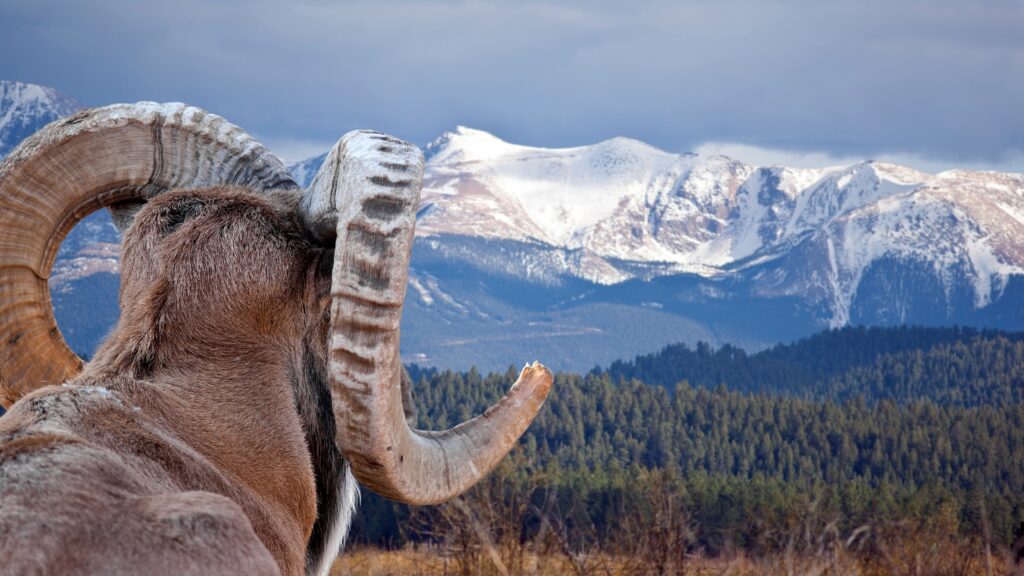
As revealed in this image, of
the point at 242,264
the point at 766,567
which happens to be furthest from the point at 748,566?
the point at 242,264

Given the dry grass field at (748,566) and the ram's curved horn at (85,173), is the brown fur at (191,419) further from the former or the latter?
the dry grass field at (748,566)

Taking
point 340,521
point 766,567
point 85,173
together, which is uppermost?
point 85,173

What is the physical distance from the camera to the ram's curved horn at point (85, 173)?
Result: 819 centimetres

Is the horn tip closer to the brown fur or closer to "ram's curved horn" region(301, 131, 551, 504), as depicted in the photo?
"ram's curved horn" region(301, 131, 551, 504)

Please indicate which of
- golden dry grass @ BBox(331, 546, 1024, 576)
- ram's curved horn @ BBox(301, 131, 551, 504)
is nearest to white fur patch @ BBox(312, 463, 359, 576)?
ram's curved horn @ BBox(301, 131, 551, 504)

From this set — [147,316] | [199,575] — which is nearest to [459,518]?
[147,316]

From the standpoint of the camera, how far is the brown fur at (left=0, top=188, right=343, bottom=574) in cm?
496

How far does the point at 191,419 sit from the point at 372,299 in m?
1.34

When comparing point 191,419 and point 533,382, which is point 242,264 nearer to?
point 191,419

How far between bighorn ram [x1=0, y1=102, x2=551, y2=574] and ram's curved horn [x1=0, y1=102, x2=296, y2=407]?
0.01 m

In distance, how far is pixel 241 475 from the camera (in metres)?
6.52

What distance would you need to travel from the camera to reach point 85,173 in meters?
8.28

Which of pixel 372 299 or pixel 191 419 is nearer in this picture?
pixel 372 299

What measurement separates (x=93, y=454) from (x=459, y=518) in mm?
14507
